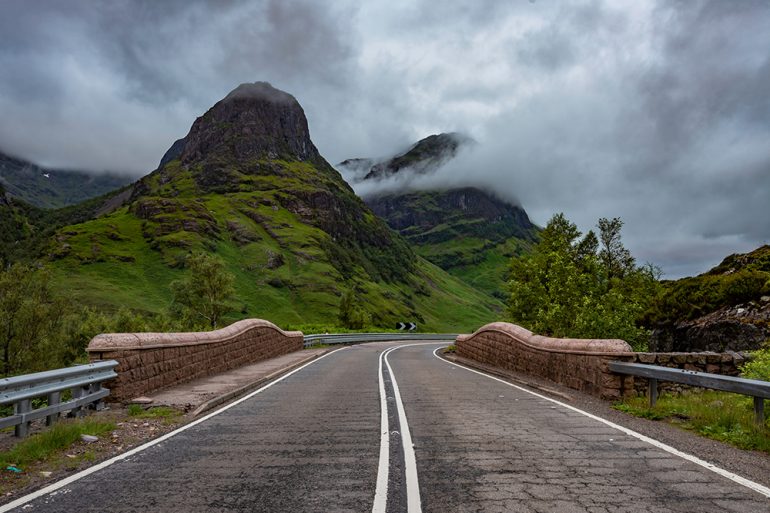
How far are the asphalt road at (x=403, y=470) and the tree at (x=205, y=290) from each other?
48693mm

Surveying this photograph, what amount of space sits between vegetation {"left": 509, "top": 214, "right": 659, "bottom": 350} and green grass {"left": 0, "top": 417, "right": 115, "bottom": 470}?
17158mm

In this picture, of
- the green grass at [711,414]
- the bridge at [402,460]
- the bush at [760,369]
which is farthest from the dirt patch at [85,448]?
the bush at [760,369]

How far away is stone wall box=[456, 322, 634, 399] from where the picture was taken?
10.8 metres

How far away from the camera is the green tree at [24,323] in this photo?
41.8 m

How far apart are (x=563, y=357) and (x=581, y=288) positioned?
13.5m

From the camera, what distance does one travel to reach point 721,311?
1698cm

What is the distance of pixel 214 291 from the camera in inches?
2200

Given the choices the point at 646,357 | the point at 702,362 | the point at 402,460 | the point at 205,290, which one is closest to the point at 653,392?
the point at 646,357

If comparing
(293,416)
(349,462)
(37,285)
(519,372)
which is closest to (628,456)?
(349,462)

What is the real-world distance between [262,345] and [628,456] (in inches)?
747

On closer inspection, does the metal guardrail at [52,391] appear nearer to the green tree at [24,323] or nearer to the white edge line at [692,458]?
the white edge line at [692,458]

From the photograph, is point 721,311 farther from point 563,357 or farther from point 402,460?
point 402,460

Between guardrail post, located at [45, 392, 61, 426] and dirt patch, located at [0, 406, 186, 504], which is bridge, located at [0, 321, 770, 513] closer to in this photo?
dirt patch, located at [0, 406, 186, 504]

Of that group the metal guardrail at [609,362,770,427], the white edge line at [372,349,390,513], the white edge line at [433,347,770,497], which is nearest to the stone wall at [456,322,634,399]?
the metal guardrail at [609,362,770,427]
